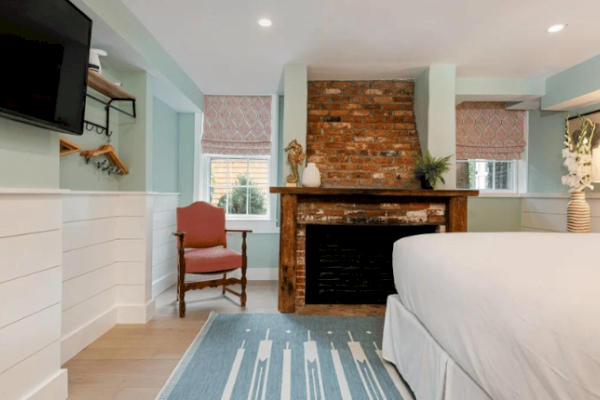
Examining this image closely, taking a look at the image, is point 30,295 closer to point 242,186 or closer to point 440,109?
point 242,186

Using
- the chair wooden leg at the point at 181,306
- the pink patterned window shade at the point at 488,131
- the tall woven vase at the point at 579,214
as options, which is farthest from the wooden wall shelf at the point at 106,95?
the tall woven vase at the point at 579,214

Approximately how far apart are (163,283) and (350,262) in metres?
2.11

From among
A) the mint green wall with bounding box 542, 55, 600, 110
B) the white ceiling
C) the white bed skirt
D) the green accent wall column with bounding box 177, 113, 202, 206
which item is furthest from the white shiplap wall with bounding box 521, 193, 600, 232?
the green accent wall column with bounding box 177, 113, 202, 206

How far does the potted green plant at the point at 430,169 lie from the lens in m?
3.23

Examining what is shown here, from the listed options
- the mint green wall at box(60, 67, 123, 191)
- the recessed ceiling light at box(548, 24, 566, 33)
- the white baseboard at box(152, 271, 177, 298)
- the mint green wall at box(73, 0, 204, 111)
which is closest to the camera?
the mint green wall at box(73, 0, 204, 111)

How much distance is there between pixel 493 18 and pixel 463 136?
204 centimetres

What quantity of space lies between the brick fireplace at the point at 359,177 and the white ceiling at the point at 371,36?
10.4 inches

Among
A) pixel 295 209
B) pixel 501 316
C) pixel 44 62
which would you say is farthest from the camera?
pixel 295 209

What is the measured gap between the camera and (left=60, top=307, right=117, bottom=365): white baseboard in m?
2.20

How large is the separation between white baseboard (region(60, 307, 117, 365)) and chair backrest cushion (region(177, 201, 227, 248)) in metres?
0.97

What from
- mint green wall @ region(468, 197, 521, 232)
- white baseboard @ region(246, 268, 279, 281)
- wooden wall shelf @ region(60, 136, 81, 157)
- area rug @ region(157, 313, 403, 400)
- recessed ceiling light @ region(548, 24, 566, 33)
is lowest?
area rug @ region(157, 313, 403, 400)

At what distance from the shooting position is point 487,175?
4.55 meters

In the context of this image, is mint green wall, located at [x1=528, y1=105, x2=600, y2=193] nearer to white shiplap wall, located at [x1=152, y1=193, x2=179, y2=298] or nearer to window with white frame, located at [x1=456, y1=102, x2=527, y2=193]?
window with white frame, located at [x1=456, y1=102, x2=527, y2=193]

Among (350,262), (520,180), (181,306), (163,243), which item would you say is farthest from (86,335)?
(520,180)
